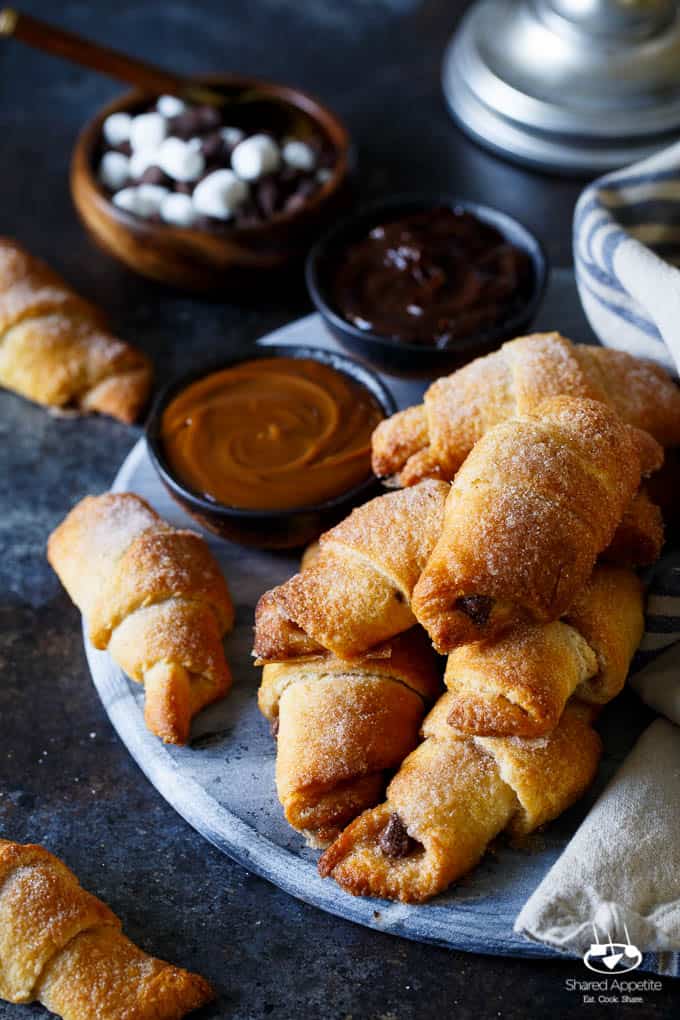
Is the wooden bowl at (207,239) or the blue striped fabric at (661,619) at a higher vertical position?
the blue striped fabric at (661,619)

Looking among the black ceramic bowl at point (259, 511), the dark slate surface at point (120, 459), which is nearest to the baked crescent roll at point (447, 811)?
the dark slate surface at point (120, 459)

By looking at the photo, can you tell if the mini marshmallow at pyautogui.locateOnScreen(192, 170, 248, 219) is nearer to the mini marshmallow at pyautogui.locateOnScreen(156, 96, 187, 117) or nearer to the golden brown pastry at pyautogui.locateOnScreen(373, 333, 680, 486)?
the mini marshmallow at pyautogui.locateOnScreen(156, 96, 187, 117)

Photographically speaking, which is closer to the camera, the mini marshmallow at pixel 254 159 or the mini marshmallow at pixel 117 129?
the mini marshmallow at pixel 254 159

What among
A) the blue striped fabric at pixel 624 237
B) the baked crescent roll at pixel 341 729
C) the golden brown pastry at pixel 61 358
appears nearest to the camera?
the baked crescent roll at pixel 341 729

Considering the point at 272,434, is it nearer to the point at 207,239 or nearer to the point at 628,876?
the point at 207,239

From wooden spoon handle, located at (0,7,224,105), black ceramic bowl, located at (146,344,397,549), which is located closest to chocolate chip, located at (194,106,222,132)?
wooden spoon handle, located at (0,7,224,105)

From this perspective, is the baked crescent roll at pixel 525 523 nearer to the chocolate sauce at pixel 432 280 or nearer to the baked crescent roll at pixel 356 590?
the baked crescent roll at pixel 356 590
